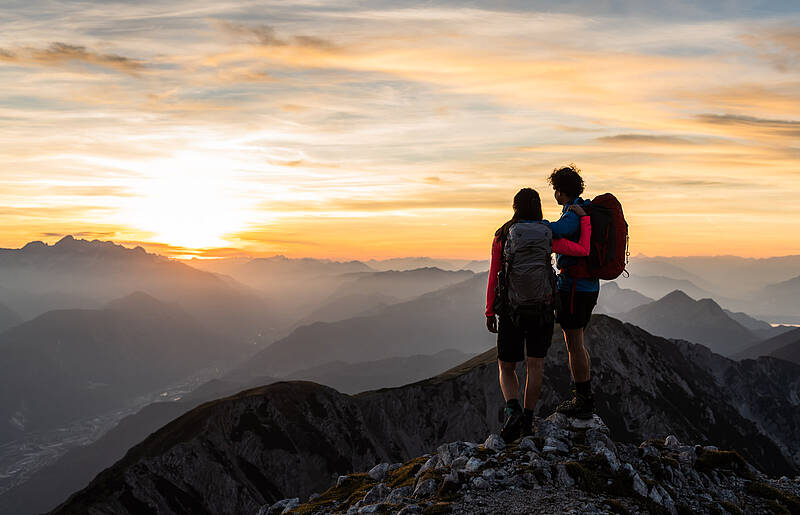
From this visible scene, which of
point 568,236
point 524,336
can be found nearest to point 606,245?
point 568,236

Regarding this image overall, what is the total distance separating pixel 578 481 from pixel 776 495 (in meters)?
6.82

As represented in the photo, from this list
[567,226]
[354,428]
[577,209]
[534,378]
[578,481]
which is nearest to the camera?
[577,209]

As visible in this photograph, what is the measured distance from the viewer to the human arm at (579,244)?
1259 centimetres

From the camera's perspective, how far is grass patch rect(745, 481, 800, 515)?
1402 cm

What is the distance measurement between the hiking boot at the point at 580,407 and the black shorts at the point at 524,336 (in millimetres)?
3462

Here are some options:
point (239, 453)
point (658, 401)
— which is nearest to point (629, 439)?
point (658, 401)

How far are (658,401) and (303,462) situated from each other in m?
106

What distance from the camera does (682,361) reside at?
19250cm

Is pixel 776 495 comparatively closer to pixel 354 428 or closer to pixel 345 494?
pixel 345 494

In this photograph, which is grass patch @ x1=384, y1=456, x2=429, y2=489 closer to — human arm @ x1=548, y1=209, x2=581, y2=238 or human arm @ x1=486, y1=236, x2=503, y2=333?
human arm @ x1=486, y1=236, x2=503, y2=333

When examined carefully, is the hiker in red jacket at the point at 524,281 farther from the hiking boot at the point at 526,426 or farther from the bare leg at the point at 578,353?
the hiking boot at the point at 526,426

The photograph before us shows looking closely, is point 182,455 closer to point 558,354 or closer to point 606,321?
Result: point 558,354

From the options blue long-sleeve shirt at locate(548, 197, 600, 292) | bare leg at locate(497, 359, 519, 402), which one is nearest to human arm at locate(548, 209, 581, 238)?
blue long-sleeve shirt at locate(548, 197, 600, 292)

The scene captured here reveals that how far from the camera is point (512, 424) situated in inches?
581
